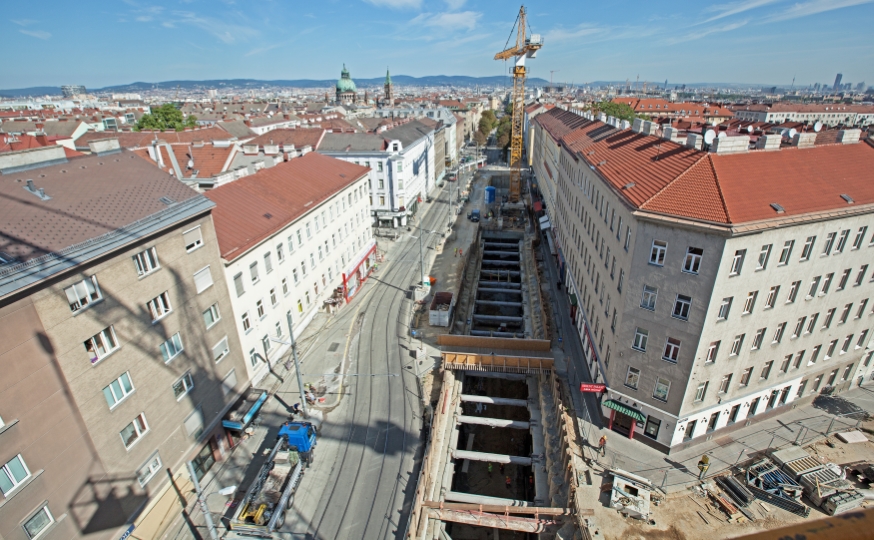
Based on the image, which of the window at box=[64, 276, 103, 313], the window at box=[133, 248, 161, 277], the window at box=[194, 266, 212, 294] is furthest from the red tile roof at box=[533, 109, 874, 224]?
the window at box=[64, 276, 103, 313]

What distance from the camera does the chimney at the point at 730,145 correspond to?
2547 cm

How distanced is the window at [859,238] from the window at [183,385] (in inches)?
1515

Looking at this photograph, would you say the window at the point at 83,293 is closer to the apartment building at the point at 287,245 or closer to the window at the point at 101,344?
the window at the point at 101,344

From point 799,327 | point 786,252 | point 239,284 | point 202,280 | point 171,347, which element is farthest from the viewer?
point 239,284

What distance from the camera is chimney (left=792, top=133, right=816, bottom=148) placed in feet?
92.3

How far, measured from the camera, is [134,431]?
878 inches

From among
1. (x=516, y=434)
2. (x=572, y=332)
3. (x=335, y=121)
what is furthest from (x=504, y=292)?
(x=335, y=121)

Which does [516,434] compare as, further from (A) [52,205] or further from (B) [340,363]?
(A) [52,205]

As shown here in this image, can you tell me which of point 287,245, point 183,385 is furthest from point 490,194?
point 183,385

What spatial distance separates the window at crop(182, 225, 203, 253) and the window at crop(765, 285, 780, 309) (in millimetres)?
32149

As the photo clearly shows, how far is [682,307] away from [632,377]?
18.8 ft

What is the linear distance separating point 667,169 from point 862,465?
68.0 feet

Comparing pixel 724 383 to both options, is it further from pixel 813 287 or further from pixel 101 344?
pixel 101 344

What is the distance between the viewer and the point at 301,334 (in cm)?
4134
